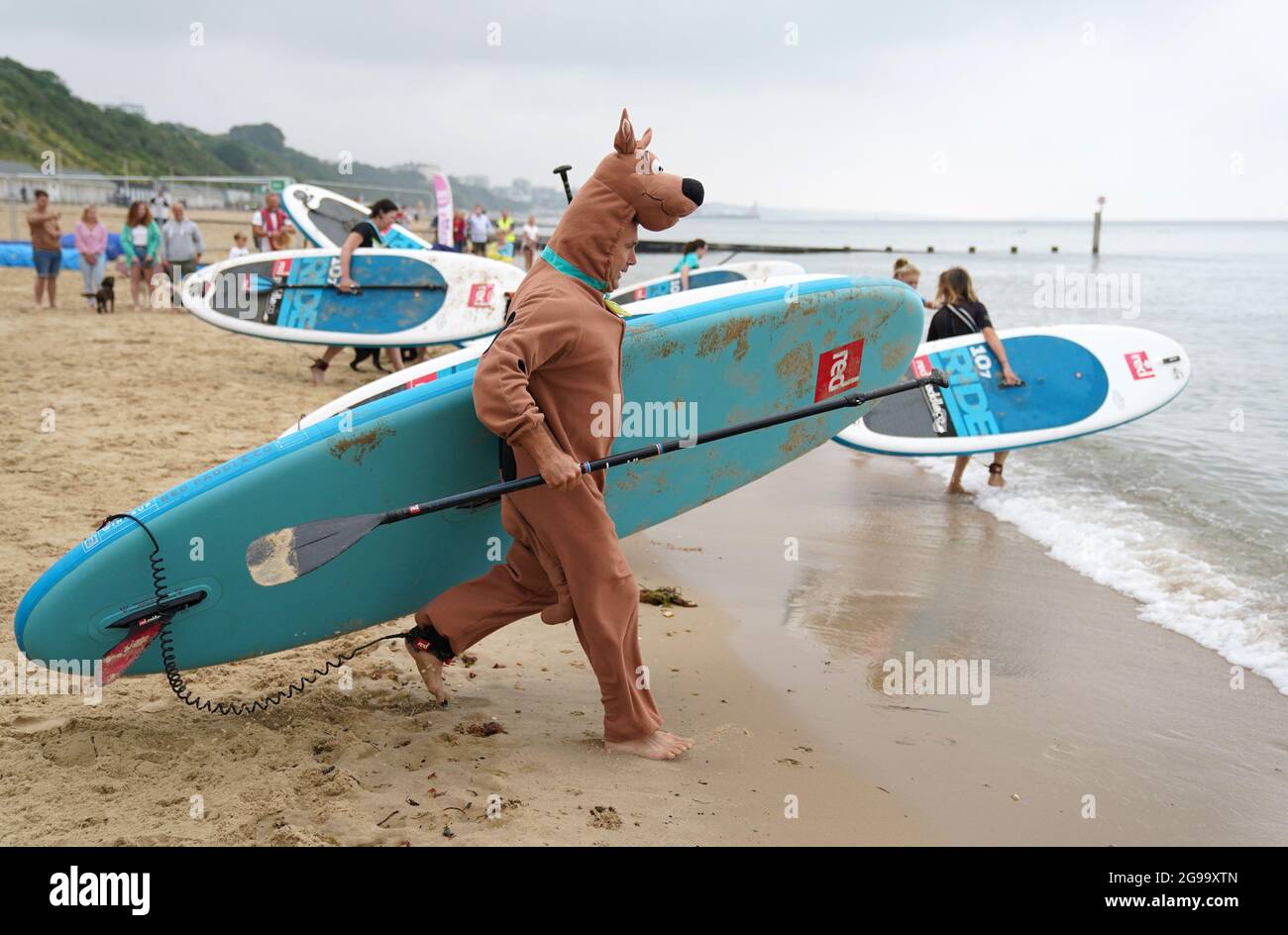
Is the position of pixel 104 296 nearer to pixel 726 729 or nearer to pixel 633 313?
pixel 633 313

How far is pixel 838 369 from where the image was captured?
4.59 meters

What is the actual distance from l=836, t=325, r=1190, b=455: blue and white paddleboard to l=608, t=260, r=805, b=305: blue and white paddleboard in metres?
3.03

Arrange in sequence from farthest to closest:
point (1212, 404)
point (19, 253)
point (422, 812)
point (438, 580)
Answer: point (19, 253) → point (1212, 404) → point (438, 580) → point (422, 812)

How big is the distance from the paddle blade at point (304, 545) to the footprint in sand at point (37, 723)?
2.36ft

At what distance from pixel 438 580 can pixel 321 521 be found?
52 cm

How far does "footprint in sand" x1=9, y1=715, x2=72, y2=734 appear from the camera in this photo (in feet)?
10.7

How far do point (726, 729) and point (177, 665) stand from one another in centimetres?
179

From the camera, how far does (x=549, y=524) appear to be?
3.20m

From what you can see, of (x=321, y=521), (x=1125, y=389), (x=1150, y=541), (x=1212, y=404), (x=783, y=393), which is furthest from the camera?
(x=1212, y=404)

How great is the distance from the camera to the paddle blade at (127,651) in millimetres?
3232

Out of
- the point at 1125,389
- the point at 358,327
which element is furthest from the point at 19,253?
the point at 1125,389

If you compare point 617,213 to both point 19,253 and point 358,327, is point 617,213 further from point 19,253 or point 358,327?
point 19,253

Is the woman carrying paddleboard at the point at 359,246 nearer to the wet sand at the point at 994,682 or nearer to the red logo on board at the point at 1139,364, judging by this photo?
the wet sand at the point at 994,682

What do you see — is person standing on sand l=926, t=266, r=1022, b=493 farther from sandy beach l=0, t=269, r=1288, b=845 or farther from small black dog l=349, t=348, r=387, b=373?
small black dog l=349, t=348, r=387, b=373
